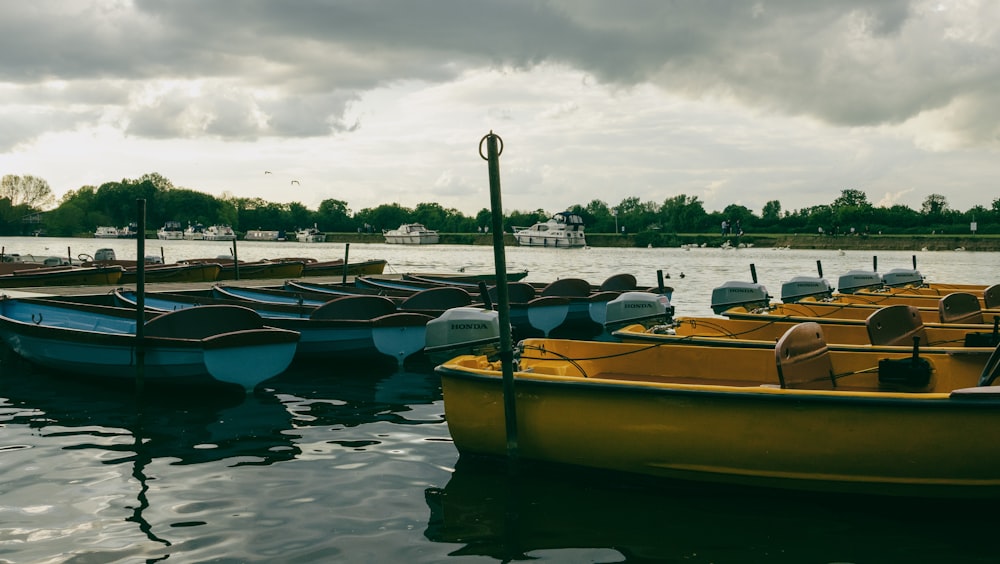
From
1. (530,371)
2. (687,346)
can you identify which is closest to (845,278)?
(687,346)

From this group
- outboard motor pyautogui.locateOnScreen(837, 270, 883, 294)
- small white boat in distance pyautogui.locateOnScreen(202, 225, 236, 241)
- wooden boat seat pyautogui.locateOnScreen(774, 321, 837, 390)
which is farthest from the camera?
small white boat in distance pyautogui.locateOnScreen(202, 225, 236, 241)

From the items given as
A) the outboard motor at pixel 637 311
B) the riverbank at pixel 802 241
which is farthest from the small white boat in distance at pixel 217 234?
the outboard motor at pixel 637 311

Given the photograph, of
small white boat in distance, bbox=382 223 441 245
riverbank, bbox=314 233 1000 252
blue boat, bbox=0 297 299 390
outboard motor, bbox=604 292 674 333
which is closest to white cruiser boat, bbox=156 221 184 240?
small white boat in distance, bbox=382 223 441 245

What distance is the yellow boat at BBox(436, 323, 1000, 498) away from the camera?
670cm

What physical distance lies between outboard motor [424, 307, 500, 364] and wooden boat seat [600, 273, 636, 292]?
13653mm

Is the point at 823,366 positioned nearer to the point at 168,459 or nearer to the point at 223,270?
the point at 168,459

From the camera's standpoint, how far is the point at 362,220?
181750mm

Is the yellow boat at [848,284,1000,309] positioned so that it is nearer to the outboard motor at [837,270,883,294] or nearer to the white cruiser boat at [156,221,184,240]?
the outboard motor at [837,270,883,294]

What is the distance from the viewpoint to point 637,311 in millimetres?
11422

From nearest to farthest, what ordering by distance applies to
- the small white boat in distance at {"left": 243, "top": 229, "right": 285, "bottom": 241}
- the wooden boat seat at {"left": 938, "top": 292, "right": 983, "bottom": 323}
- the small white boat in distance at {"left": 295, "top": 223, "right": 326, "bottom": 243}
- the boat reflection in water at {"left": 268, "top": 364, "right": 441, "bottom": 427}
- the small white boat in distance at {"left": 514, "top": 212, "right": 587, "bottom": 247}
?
1. the boat reflection in water at {"left": 268, "top": 364, "right": 441, "bottom": 427}
2. the wooden boat seat at {"left": 938, "top": 292, "right": 983, "bottom": 323}
3. the small white boat in distance at {"left": 514, "top": 212, "right": 587, "bottom": 247}
4. the small white boat in distance at {"left": 295, "top": 223, "right": 326, "bottom": 243}
5. the small white boat in distance at {"left": 243, "top": 229, "right": 285, "bottom": 241}

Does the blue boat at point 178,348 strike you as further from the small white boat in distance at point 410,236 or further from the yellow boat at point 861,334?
the small white boat in distance at point 410,236

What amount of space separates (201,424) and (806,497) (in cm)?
713

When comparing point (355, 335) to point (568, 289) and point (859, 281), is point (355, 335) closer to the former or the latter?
point (568, 289)

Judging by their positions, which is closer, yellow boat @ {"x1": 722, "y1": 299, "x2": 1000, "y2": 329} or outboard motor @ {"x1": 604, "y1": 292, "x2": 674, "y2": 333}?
outboard motor @ {"x1": 604, "y1": 292, "x2": 674, "y2": 333}
